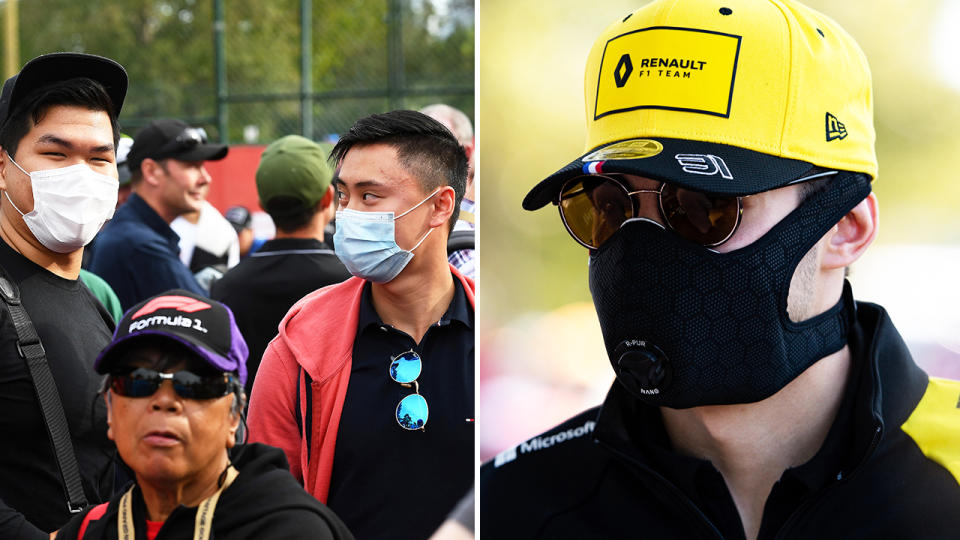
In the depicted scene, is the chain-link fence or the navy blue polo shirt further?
the chain-link fence

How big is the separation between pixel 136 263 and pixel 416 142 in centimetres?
169

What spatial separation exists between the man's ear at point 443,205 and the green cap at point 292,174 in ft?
2.87

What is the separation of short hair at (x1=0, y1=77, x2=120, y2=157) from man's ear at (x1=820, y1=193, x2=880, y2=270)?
161cm

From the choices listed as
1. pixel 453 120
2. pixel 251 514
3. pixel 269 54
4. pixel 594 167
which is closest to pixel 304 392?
pixel 251 514

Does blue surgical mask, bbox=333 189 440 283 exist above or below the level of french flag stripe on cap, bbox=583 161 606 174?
below

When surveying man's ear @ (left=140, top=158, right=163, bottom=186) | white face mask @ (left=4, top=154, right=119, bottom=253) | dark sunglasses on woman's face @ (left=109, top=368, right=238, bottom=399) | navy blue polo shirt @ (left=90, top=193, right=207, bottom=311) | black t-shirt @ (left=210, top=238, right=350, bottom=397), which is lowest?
navy blue polo shirt @ (left=90, top=193, right=207, bottom=311)

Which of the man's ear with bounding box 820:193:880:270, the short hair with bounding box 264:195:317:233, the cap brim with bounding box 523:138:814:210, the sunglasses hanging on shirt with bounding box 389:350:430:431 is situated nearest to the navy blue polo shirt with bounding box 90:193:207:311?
the short hair with bounding box 264:195:317:233

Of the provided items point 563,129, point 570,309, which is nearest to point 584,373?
point 570,309

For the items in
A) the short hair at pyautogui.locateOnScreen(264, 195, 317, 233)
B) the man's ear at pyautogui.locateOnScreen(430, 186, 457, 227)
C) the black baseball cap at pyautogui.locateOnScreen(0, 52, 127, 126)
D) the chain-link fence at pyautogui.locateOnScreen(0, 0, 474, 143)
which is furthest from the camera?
the chain-link fence at pyautogui.locateOnScreen(0, 0, 474, 143)

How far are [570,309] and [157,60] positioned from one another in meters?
20.7

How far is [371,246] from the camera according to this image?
242 centimetres

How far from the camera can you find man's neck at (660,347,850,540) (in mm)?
2014

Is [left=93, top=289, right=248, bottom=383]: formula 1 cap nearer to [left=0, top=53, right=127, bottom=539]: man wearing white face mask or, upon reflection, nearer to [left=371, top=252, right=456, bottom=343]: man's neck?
[left=0, top=53, right=127, bottom=539]: man wearing white face mask

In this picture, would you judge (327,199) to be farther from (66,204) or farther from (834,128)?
(834,128)
